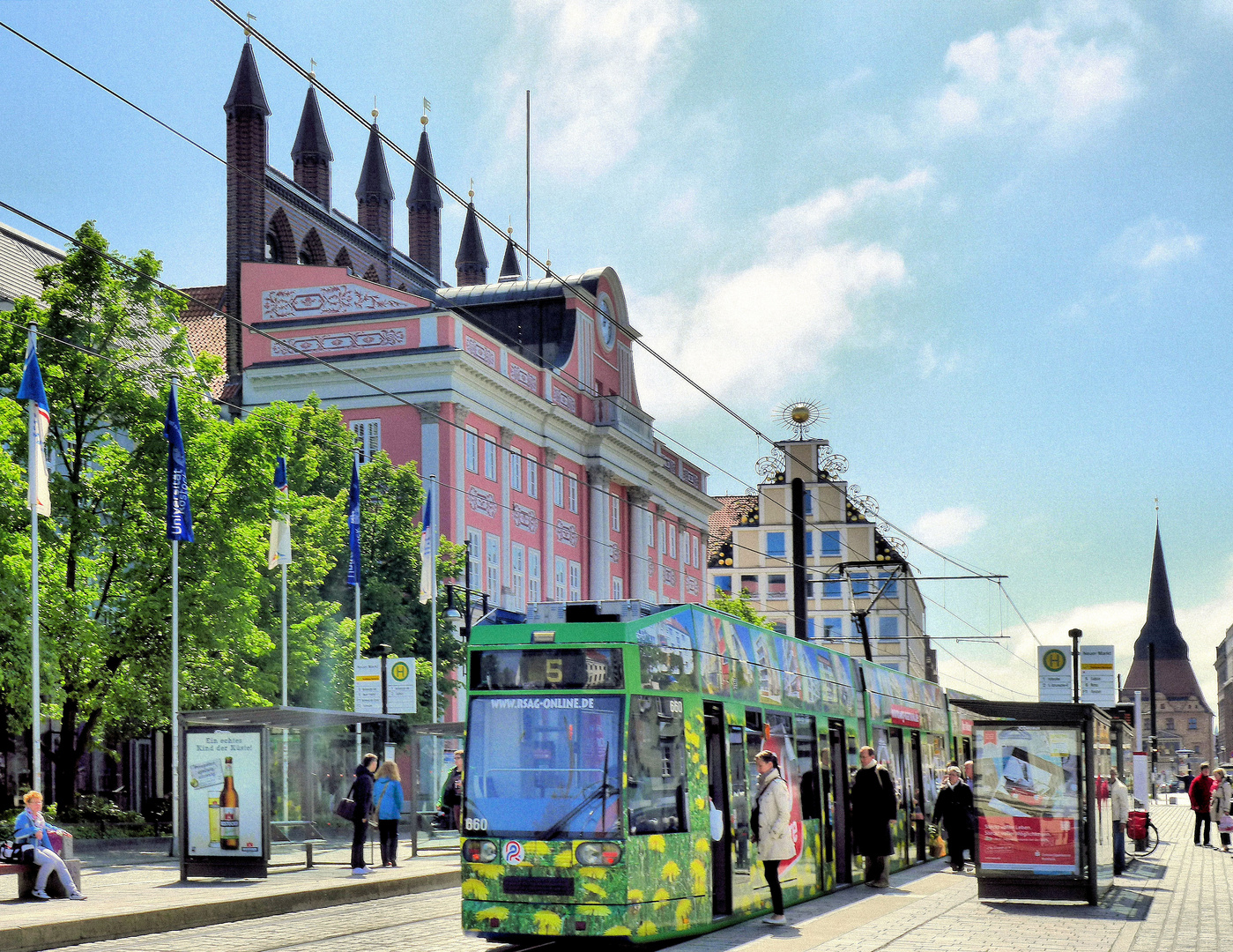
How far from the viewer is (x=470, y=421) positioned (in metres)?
56.4

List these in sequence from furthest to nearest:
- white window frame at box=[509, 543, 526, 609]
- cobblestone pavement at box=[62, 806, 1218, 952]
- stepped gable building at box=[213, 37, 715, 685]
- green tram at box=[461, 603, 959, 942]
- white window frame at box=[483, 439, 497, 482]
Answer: white window frame at box=[509, 543, 526, 609], white window frame at box=[483, 439, 497, 482], stepped gable building at box=[213, 37, 715, 685], cobblestone pavement at box=[62, 806, 1218, 952], green tram at box=[461, 603, 959, 942]

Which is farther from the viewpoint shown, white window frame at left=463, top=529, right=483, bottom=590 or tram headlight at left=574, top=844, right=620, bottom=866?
white window frame at left=463, top=529, right=483, bottom=590

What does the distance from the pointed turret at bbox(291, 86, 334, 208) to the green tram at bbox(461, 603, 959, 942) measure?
72048 mm

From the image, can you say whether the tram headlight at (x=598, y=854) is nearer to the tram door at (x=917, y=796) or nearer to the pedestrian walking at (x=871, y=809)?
the pedestrian walking at (x=871, y=809)

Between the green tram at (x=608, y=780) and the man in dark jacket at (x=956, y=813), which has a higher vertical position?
the green tram at (x=608, y=780)

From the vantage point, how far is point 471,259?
11006cm

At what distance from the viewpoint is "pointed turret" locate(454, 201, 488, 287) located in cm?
10925

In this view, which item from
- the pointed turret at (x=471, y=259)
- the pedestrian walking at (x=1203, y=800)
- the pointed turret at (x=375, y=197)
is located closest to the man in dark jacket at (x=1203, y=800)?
the pedestrian walking at (x=1203, y=800)

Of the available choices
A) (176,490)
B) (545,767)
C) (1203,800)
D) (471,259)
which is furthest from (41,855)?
(471,259)

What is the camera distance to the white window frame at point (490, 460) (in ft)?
189

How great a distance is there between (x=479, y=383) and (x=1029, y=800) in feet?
129

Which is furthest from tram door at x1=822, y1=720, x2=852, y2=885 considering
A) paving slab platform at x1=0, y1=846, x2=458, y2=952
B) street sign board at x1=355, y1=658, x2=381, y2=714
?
street sign board at x1=355, y1=658, x2=381, y2=714

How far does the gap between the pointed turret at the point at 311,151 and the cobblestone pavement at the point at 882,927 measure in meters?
68.0

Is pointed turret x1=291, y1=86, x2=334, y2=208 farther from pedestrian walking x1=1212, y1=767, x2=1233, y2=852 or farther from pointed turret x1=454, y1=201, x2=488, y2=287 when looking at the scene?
pedestrian walking x1=1212, y1=767, x2=1233, y2=852
